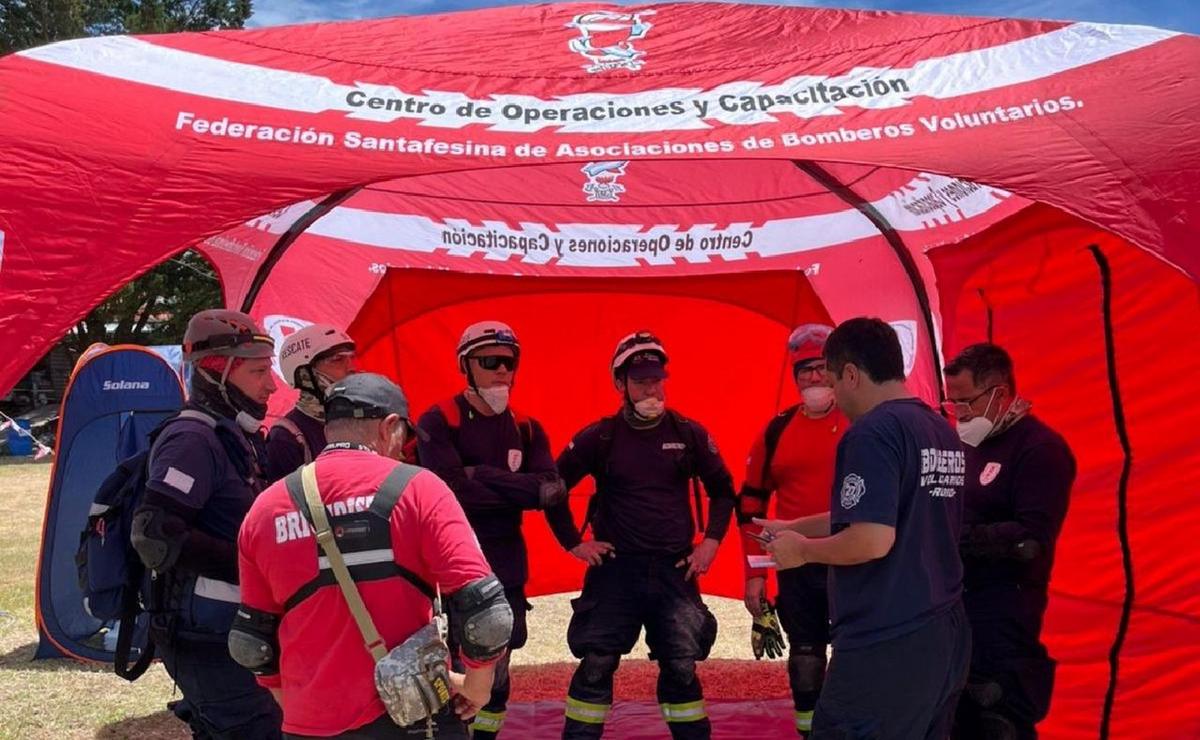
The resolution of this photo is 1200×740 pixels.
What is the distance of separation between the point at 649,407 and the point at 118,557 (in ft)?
8.64

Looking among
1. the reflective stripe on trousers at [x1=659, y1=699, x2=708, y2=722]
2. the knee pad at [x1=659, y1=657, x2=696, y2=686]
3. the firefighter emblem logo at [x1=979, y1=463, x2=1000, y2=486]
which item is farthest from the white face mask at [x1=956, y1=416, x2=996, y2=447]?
the reflective stripe on trousers at [x1=659, y1=699, x2=708, y2=722]

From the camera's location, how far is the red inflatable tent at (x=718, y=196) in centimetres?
367

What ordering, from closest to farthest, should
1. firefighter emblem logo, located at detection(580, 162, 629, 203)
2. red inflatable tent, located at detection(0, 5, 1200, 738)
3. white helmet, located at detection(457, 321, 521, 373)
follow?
red inflatable tent, located at detection(0, 5, 1200, 738) → white helmet, located at detection(457, 321, 521, 373) → firefighter emblem logo, located at detection(580, 162, 629, 203)

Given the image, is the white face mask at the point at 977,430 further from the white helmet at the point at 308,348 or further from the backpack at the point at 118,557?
the backpack at the point at 118,557

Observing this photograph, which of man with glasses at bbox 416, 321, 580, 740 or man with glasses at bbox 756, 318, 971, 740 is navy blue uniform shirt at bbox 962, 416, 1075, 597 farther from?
man with glasses at bbox 416, 321, 580, 740

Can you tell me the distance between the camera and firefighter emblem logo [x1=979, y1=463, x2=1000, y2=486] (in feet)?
14.5

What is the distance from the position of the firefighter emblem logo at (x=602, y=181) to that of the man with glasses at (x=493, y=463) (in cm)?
227

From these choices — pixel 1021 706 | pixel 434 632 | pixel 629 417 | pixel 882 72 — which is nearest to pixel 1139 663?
pixel 1021 706

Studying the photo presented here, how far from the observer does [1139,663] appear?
530 centimetres

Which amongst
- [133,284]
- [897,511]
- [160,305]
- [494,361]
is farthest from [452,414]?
[160,305]

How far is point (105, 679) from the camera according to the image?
7.22 m

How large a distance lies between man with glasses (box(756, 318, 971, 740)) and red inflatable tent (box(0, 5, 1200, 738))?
0.91m

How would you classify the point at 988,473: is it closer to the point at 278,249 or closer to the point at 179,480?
the point at 179,480

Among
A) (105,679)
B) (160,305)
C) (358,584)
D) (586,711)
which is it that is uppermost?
(160,305)
